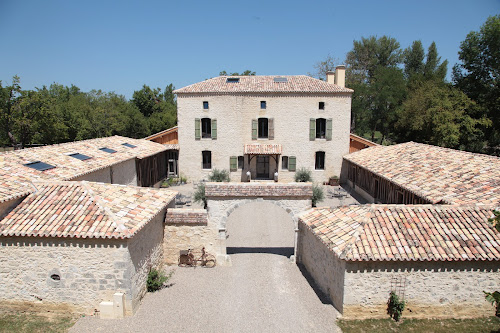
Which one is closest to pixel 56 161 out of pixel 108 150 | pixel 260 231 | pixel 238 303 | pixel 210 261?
pixel 108 150

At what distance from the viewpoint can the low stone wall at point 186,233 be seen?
1216 centimetres

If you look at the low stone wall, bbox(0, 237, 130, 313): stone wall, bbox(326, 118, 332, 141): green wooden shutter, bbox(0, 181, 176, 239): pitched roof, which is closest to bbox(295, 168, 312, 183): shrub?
bbox(326, 118, 332, 141): green wooden shutter

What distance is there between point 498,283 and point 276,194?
23.1 feet

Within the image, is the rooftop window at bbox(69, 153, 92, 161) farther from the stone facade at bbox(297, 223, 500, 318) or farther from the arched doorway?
the stone facade at bbox(297, 223, 500, 318)

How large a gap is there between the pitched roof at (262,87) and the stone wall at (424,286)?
696 inches

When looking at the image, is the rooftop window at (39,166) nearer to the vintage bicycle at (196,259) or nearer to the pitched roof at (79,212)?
the pitched roof at (79,212)

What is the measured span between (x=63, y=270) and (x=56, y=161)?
6.96 m

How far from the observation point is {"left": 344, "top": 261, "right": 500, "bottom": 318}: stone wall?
892 centimetres

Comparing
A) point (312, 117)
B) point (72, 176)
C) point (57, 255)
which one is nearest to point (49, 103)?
point (72, 176)

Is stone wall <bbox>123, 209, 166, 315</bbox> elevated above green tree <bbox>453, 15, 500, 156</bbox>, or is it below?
below

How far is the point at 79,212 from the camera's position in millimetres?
9805

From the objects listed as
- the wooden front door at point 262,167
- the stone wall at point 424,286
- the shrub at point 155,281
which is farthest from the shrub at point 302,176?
the stone wall at point 424,286

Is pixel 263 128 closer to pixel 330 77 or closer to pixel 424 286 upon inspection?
pixel 330 77

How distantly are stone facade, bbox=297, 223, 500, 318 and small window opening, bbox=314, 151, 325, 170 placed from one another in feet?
56.0
